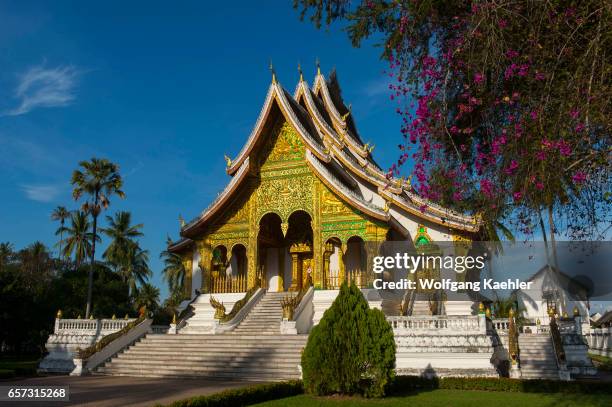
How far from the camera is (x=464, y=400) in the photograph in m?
8.74

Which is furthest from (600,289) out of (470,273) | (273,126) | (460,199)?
(460,199)

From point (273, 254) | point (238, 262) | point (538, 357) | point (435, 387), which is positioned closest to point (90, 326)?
point (238, 262)

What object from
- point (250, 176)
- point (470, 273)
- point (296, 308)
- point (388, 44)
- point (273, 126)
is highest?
point (273, 126)

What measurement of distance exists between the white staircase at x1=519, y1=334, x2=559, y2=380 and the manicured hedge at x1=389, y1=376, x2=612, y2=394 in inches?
119

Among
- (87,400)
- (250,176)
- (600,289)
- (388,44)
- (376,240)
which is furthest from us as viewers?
(600,289)

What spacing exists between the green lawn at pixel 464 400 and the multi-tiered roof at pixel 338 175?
7.86 meters

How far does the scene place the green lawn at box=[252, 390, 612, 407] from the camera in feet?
27.1

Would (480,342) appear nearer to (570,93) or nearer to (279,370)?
(279,370)

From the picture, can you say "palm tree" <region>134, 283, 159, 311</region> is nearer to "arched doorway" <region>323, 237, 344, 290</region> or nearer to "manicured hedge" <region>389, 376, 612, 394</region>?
"arched doorway" <region>323, 237, 344, 290</region>

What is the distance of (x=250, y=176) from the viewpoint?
64.3ft

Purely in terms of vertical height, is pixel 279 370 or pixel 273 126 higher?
pixel 273 126

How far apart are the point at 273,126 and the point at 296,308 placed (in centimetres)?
771

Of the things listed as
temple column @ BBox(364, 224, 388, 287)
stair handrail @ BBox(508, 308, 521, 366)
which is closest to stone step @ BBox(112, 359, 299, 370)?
stair handrail @ BBox(508, 308, 521, 366)

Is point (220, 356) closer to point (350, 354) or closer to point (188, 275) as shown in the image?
point (350, 354)
